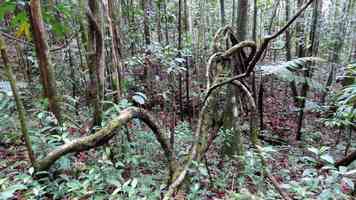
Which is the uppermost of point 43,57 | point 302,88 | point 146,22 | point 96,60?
point 146,22

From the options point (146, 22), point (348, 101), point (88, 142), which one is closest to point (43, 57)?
point (88, 142)

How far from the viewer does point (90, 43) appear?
311 cm

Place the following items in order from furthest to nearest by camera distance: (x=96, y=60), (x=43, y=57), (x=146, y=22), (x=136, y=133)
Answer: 1. (x=146, y=22)
2. (x=136, y=133)
3. (x=96, y=60)
4. (x=43, y=57)

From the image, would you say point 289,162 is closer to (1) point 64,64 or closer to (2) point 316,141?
(2) point 316,141

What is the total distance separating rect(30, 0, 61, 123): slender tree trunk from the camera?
8.25 feet

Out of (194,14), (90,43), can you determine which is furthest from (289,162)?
(194,14)

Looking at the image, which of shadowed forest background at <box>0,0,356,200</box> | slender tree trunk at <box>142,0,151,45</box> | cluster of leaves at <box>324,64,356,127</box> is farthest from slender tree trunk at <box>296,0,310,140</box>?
slender tree trunk at <box>142,0,151,45</box>

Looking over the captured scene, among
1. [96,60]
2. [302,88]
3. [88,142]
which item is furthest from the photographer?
[302,88]

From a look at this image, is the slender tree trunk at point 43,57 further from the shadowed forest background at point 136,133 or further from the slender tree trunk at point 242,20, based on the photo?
the slender tree trunk at point 242,20

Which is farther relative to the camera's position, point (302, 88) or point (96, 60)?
point (302, 88)

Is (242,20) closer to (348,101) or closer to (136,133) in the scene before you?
(348,101)

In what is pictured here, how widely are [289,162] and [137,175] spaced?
3037 mm

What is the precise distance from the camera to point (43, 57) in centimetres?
260

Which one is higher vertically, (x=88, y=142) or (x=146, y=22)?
(x=146, y=22)
